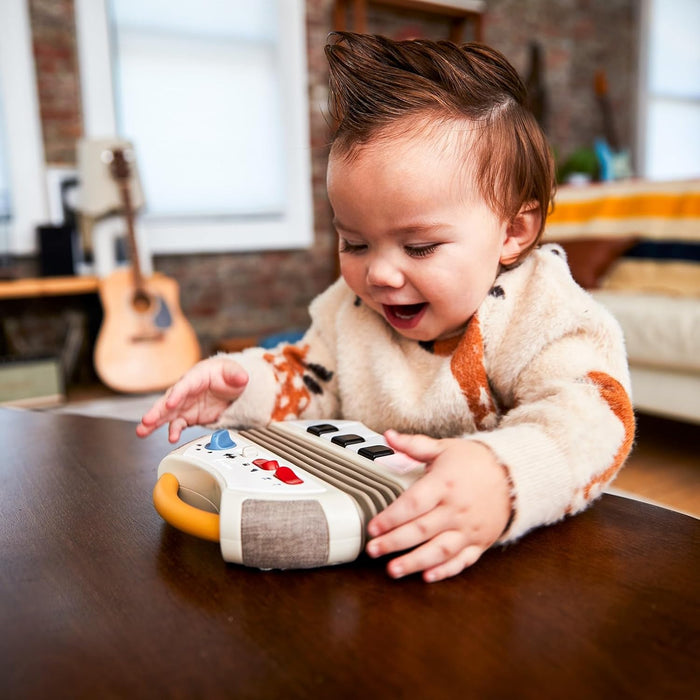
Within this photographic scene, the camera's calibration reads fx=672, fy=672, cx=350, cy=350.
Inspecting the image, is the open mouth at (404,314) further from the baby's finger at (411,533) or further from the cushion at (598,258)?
the cushion at (598,258)

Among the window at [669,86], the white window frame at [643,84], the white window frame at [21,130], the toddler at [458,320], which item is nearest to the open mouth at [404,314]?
the toddler at [458,320]

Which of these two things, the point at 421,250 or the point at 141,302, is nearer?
the point at 421,250

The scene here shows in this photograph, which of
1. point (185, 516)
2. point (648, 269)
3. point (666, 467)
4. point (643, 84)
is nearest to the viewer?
point (185, 516)

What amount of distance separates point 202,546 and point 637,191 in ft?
7.73

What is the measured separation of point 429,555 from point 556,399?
0.64 ft

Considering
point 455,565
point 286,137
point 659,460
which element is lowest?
point 659,460

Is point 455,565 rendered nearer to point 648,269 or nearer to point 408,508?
point 408,508

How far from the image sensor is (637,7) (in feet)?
15.2

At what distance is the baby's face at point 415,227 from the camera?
60cm

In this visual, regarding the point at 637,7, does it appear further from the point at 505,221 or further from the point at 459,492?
the point at 459,492

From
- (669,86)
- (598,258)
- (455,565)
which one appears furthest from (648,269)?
(669,86)

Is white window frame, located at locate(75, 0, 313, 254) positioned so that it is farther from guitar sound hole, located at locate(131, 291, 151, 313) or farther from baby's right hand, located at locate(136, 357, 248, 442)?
baby's right hand, located at locate(136, 357, 248, 442)

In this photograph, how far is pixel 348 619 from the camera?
1.20 feet

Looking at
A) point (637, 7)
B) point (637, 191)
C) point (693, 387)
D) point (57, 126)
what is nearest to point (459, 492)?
point (693, 387)
